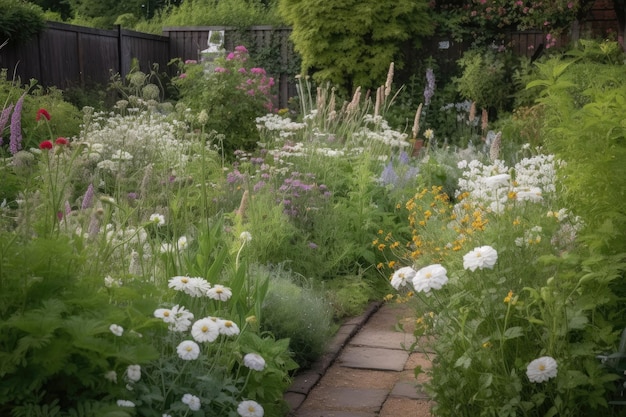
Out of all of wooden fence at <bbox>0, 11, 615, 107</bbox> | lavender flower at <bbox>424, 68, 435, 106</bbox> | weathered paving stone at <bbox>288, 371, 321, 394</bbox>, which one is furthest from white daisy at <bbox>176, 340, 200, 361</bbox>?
lavender flower at <bbox>424, 68, 435, 106</bbox>

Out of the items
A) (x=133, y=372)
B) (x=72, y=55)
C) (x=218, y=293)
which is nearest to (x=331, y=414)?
(x=218, y=293)

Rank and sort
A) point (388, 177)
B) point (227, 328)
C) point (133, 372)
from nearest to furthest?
point (133, 372) → point (227, 328) → point (388, 177)

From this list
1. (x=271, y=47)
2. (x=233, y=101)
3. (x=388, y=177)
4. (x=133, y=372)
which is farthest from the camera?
(x=271, y=47)

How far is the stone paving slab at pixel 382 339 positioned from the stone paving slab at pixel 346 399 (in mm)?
670

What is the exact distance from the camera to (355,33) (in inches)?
484

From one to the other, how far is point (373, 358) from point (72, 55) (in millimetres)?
8301

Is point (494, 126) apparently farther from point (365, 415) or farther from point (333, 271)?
point (365, 415)

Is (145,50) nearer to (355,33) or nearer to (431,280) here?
(355,33)

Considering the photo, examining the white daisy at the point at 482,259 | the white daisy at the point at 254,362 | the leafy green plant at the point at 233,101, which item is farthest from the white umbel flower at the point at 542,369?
the leafy green plant at the point at 233,101

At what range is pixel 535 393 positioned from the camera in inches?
117

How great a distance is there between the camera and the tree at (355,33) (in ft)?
40.1

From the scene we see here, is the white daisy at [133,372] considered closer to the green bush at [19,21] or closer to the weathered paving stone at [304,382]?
the weathered paving stone at [304,382]

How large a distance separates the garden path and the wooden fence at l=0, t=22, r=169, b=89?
6.77 metres

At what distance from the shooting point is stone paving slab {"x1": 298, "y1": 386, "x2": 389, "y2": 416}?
3.59m
